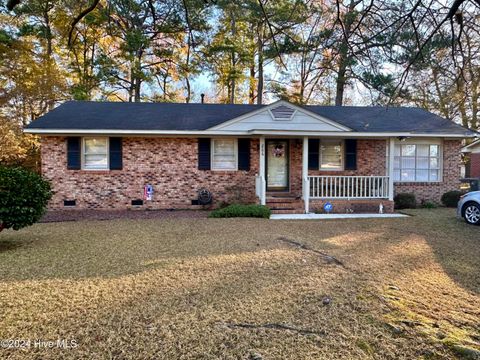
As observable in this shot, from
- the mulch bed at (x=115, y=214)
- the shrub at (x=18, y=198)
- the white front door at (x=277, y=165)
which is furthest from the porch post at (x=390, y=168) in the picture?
the shrub at (x=18, y=198)

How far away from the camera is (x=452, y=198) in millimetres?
12422

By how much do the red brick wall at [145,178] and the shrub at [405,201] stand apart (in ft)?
19.2

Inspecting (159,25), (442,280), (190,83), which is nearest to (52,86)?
(159,25)

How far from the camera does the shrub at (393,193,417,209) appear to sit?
39.7ft

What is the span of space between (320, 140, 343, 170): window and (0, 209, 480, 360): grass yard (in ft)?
19.0

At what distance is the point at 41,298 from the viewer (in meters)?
3.64

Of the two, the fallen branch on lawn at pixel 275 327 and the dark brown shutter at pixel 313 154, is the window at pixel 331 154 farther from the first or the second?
the fallen branch on lawn at pixel 275 327

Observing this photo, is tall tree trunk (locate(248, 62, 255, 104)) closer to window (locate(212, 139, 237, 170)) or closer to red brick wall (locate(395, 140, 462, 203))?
window (locate(212, 139, 237, 170))

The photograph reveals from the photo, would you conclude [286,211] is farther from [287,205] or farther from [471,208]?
[471,208]

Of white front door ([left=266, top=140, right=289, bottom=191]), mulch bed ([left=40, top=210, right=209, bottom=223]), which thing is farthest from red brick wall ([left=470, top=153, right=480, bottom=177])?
mulch bed ([left=40, top=210, right=209, bottom=223])

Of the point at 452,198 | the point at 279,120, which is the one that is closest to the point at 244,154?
the point at 279,120

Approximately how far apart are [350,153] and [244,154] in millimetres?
4367

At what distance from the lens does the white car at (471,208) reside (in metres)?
8.66

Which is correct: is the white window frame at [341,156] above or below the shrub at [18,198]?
above
